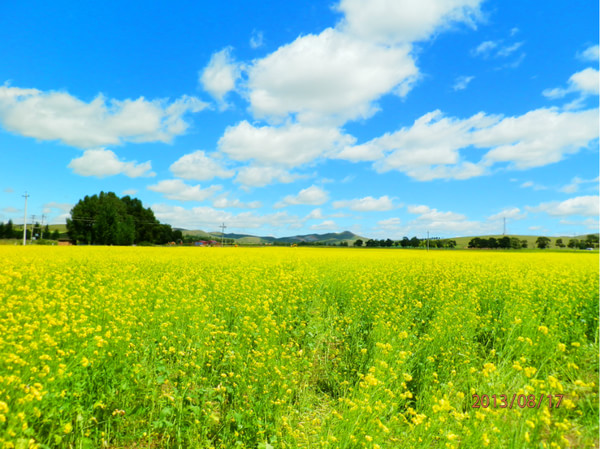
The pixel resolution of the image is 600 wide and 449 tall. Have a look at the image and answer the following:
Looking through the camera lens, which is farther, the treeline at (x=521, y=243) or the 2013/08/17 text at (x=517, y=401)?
the treeline at (x=521, y=243)

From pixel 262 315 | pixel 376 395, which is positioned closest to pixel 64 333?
pixel 262 315

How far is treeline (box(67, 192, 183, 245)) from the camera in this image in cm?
7975

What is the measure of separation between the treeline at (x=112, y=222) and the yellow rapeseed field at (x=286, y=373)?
80606mm

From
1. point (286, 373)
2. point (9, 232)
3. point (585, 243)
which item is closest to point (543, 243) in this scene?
point (585, 243)

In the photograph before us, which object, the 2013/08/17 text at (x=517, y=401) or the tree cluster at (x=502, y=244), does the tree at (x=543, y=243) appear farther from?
the 2013/08/17 text at (x=517, y=401)

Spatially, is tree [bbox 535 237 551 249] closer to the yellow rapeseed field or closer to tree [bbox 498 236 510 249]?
tree [bbox 498 236 510 249]

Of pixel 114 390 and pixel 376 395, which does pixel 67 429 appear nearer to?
pixel 114 390

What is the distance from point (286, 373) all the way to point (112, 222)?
292 ft

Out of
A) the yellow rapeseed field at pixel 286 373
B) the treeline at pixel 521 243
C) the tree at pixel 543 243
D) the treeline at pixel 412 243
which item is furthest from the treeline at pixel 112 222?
the tree at pixel 543 243

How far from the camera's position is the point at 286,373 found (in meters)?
5.00

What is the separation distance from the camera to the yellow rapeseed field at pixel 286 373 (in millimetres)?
3438

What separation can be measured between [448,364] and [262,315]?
3.55 m

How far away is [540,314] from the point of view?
7.37m

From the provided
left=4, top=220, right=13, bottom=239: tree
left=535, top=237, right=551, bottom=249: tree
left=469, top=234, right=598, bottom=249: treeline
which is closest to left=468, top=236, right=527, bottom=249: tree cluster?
left=469, top=234, right=598, bottom=249: treeline
